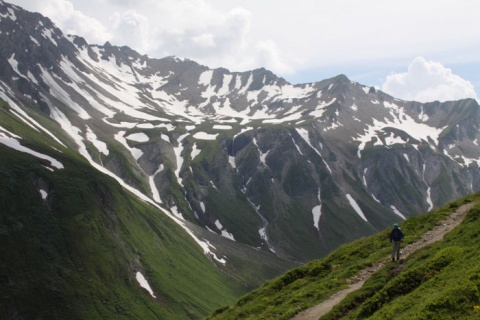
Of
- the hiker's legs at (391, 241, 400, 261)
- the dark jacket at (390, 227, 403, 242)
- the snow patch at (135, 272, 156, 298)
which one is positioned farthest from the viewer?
the snow patch at (135, 272, 156, 298)

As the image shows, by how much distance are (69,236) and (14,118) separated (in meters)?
87.4

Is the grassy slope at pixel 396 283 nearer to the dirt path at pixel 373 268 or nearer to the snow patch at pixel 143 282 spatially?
the dirt path at pixel 373 268

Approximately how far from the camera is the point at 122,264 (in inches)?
5723

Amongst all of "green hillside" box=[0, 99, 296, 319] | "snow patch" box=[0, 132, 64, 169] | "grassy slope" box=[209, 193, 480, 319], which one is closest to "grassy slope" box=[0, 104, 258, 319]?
"green hillside" box=[0, 99, 296, 319]

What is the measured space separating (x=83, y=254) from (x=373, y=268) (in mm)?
121910

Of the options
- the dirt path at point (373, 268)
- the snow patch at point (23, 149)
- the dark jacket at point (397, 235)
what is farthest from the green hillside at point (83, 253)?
the dark jacket at point (397, 235)

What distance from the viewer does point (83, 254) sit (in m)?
136

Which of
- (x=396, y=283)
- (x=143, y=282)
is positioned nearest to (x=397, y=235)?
(x=396, y=283)

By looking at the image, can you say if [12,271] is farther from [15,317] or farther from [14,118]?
[14,118]

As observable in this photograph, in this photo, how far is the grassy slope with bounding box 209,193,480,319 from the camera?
19016 millimetres

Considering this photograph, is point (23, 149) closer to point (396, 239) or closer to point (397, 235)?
point (396, 239)

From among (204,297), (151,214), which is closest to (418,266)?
(204,297)

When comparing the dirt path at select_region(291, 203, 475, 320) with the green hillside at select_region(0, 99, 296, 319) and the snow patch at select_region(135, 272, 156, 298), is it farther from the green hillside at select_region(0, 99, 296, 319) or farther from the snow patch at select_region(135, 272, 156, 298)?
the snow patch at select_region(135, 272, 156, 298)

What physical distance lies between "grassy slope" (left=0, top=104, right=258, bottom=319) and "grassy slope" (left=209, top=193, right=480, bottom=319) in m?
96.6
